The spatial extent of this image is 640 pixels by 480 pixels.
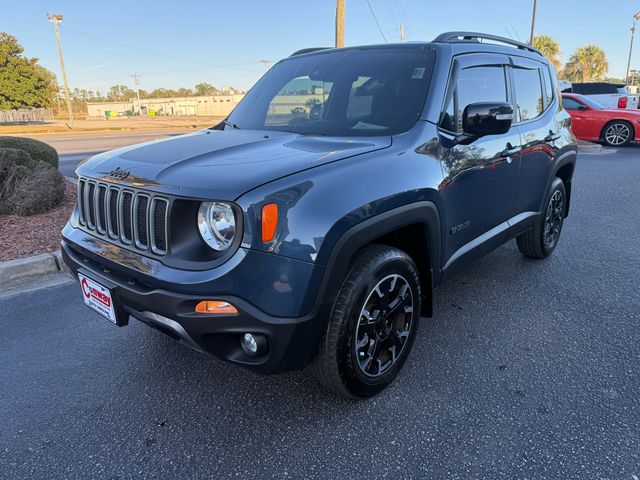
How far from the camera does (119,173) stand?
2328 mm

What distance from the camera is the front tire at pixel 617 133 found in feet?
44.2

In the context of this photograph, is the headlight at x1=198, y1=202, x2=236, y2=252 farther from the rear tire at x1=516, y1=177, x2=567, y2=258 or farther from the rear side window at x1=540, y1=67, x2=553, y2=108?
the rear side window at x1=540, y1=67, x2=553, y2=108

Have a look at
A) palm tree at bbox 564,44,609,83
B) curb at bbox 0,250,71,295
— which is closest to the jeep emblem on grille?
curb at bbox 0,250,71,295

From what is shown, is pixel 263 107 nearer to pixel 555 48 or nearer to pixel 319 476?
pixel 319 476

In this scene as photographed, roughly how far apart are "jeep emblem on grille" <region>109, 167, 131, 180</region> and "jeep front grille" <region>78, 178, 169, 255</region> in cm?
5

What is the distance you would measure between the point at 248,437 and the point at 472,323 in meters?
1.86

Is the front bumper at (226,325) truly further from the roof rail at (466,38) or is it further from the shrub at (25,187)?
the shrub at (25,187)

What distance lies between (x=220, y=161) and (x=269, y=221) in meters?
0.54

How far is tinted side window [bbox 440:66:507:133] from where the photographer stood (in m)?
2.85

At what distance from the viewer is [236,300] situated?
1.90 meters

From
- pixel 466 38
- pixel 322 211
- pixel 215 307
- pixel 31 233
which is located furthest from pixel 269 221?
pixel 31 233

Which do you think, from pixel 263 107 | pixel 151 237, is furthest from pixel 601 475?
pixel 263 107

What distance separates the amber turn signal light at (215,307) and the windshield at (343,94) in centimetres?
140

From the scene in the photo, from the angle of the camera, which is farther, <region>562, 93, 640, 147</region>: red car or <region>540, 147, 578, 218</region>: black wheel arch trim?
<region>562, 93, 640, 147</region>: red car
